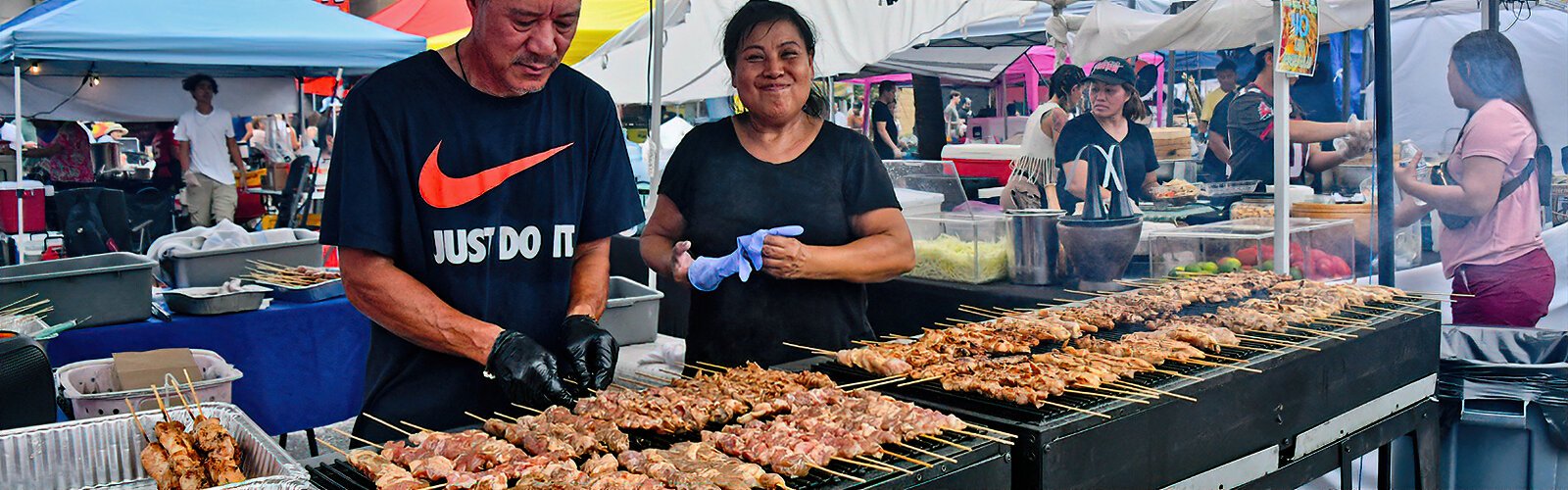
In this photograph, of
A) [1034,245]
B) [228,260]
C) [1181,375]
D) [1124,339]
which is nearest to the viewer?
[1181,375]

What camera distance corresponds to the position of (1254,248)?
540 cm

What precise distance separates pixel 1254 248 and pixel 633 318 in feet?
11.7

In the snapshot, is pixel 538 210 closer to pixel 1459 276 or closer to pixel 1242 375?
pixel 1242 375

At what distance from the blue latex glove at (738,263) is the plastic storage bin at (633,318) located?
3.03 m

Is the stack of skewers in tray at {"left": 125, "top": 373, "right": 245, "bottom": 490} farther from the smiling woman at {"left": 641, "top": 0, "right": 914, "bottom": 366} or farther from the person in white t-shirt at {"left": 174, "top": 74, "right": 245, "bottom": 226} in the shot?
the person in white t-shirt at {"left": 174, "top": 74, "right": 245, "bottom": 226}

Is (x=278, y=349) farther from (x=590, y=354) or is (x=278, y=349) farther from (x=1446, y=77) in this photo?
(x=1446, y=77)

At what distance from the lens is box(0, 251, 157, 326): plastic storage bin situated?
5.04 metres

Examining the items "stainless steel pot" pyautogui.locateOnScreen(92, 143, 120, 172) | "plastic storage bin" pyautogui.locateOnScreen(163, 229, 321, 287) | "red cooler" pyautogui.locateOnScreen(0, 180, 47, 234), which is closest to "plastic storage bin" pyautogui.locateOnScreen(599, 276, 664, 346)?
"plastic storage bin" pyautogui.locateOnScreen(163, 229, 321, 287)

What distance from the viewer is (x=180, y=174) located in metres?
12.5

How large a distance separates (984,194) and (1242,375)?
6313mm

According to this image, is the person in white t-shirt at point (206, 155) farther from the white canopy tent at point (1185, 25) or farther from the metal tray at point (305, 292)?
the white canopy tent at point (1185, 25)

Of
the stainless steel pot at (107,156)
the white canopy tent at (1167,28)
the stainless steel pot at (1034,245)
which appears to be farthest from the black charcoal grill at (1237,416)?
the stainless steel pot at (107,156)

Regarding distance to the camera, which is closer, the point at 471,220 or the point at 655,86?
the point at 471,220

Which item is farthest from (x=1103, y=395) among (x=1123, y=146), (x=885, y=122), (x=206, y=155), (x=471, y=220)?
(x=885, y=122)
